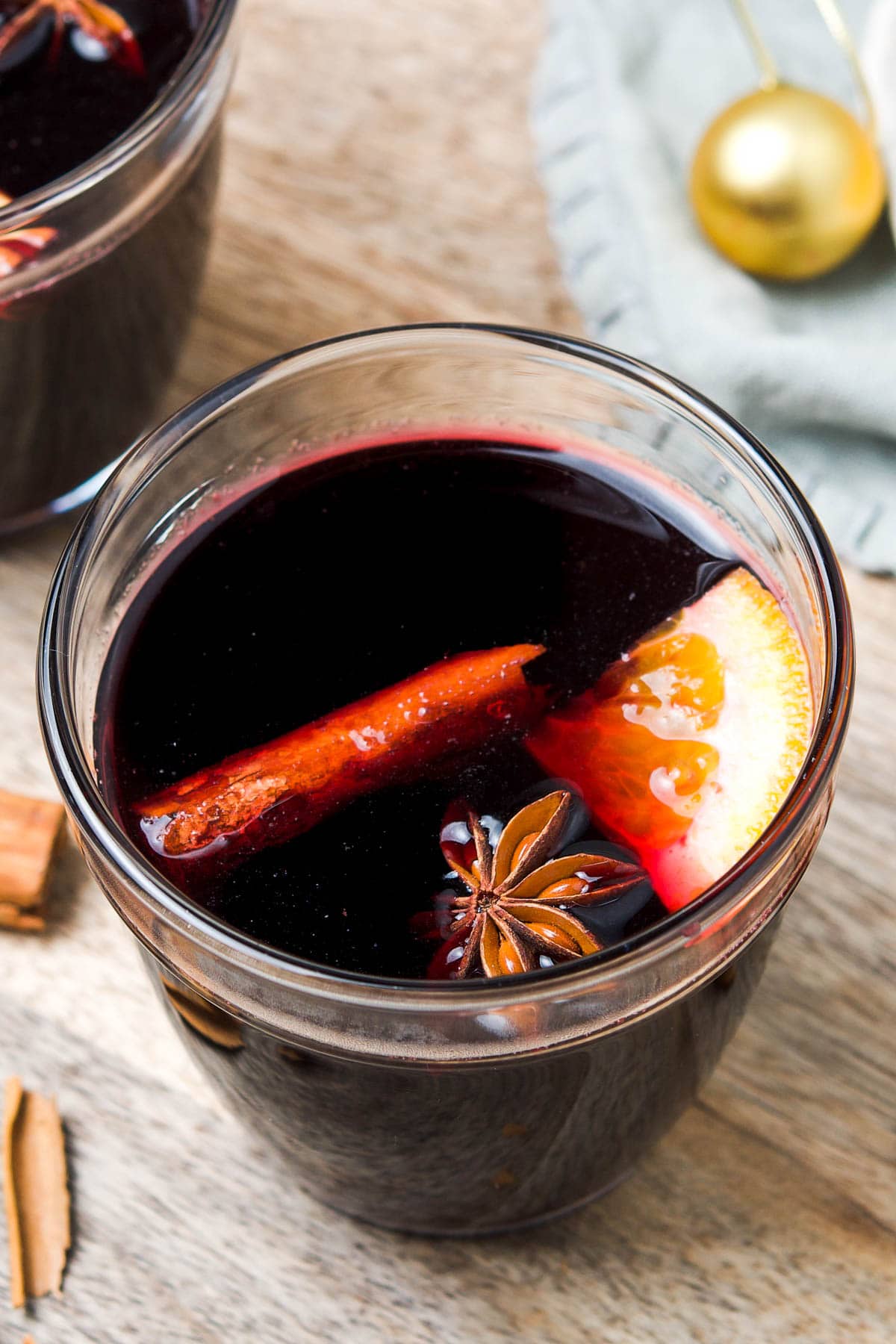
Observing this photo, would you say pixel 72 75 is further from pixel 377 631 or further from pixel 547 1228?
pixel 547 1228

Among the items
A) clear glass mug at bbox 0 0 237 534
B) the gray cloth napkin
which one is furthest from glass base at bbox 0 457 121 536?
the gray cloth napkin

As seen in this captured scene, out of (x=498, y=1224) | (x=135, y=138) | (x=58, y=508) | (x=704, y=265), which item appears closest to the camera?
(x=498, y=1224)

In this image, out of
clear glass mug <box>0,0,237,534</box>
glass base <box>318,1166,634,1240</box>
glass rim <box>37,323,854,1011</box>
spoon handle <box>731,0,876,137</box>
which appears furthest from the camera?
spoon handle <box>731,0,876,137</box>

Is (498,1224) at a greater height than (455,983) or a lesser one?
lesser

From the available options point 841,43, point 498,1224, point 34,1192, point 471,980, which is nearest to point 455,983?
point 471,980

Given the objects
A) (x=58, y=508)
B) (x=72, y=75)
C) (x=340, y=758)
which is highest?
(x=72, y=75)

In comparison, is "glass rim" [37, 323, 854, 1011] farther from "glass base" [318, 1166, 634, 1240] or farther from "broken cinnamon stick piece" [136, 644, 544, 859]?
"glass base" [318, 1166, 634, 1240]

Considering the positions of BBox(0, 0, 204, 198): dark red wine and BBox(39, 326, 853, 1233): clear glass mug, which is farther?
BBox(0, 0, 204, 198): dark red wine
